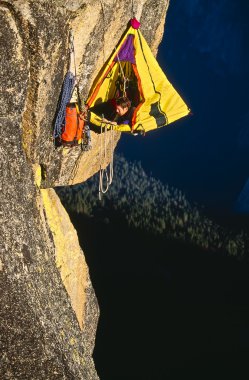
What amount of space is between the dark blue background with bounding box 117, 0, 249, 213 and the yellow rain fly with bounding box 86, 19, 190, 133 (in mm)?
21705

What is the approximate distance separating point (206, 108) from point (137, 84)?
29162 mm

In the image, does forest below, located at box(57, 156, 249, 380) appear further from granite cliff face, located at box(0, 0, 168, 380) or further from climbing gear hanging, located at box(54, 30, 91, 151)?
climbing gear hanging, located at box(54, 30, 91, 151)

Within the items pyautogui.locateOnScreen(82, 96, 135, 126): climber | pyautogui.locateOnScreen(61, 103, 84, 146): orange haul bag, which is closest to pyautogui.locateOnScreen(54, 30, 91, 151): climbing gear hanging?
pyautogui.locateOnScreen(61, 103, 84, 146): orange haul bag

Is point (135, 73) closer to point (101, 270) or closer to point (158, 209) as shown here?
point (101, 270)

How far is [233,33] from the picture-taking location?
3228 centimetres

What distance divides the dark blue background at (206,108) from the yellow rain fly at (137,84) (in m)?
21.7

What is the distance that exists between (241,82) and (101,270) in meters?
22.0

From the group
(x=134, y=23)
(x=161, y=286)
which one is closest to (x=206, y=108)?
(x=161, y=286)

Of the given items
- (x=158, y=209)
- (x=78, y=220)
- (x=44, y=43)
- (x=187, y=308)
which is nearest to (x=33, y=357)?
(x=44, y=43)

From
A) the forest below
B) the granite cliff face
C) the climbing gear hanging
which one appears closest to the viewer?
the granite cliff face

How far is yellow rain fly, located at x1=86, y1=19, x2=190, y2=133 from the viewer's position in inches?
338

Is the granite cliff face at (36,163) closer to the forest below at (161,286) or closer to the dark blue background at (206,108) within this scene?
the forest below at (161,286)

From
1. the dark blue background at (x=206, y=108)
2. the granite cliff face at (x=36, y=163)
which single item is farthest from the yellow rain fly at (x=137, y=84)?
the dark blue background at (x=206, y=108)

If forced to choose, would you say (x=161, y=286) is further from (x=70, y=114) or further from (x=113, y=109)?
(x=70, y=114)
